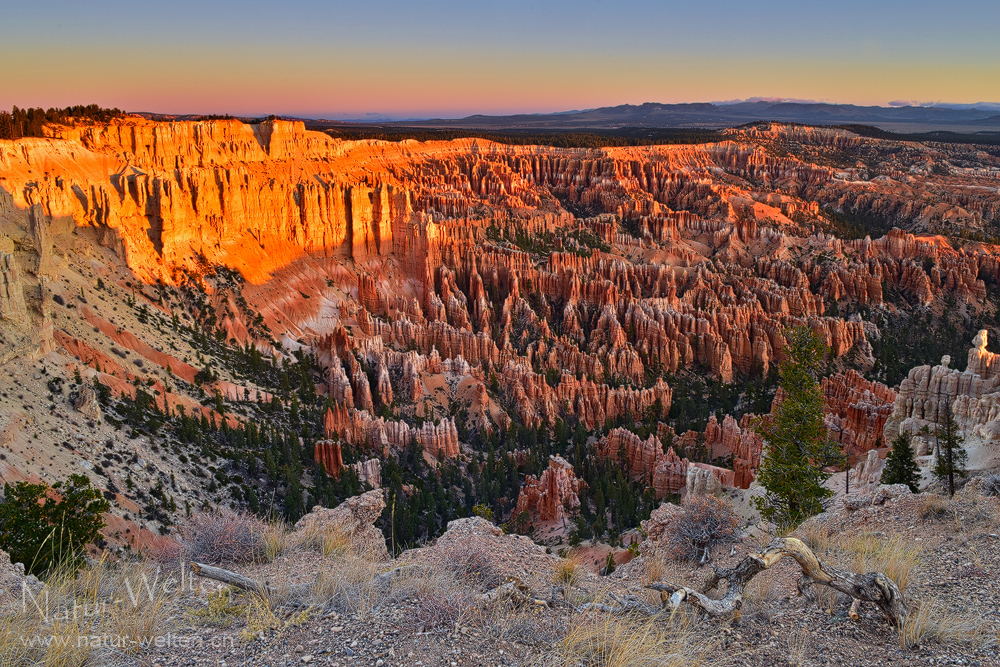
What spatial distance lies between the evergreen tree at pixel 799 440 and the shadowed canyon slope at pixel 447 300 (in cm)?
703

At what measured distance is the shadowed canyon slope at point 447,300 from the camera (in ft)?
88.8

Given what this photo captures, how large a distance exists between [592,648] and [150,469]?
1700cm

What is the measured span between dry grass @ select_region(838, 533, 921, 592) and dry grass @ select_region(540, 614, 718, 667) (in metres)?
2.77

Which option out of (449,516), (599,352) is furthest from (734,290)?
(449,516)

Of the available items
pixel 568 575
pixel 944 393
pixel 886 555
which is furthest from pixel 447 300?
pixel 886 555

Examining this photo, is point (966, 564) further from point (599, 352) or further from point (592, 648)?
point (599, 352)

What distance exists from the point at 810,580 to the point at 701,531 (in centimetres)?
422

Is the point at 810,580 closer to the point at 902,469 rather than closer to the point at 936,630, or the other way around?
the point at 936,630

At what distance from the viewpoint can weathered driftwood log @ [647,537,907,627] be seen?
6422mm

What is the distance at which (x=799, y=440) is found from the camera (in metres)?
14.2

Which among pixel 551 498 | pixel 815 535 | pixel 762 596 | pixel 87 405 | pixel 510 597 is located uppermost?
pixel 510 597

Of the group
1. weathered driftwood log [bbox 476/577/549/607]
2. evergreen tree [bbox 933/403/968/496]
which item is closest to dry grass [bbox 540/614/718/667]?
weathered driftwood log [bbox 476/577/549/607]

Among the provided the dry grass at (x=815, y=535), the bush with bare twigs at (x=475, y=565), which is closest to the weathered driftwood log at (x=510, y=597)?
the bush with bare twigs at (x=475, y=565)

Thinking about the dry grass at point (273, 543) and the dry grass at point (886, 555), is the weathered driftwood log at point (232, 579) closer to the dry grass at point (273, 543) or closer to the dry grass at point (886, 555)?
the dry grass at point (273, 543)
